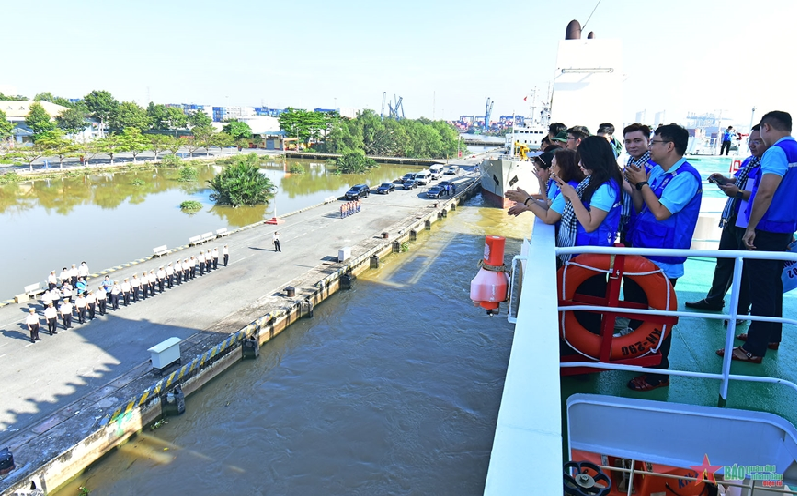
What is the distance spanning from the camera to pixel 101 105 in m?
74.6

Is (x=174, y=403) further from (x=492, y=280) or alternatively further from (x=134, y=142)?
(x=134, y=142)

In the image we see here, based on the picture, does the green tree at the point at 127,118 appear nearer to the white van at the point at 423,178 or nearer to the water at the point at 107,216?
the water at the point at 107,216

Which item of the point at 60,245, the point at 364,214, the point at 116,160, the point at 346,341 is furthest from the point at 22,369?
the point at 116,160

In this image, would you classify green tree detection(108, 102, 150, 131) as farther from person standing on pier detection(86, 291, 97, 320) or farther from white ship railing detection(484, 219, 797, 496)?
white ship railing detection(484, 219, 797, 496)

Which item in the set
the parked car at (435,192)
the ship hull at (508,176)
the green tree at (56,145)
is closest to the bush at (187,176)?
the green tree at (56,145)

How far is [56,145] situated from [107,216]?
2434 cm

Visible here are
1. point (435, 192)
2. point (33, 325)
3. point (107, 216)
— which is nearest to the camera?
point (33, 325)

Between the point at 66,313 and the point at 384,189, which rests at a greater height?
the point at 384,189

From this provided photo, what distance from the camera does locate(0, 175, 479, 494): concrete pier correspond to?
8.48 metres

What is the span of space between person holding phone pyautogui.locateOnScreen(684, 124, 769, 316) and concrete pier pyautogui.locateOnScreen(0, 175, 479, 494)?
32.4ft

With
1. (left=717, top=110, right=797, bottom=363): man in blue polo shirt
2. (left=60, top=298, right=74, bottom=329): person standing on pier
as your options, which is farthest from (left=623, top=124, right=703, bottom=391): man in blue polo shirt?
(left=60, top=298, right=74, bottom=329): person standing on pier

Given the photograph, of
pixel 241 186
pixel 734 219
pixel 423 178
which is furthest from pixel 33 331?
pixel 423 178

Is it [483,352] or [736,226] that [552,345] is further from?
[483,352]

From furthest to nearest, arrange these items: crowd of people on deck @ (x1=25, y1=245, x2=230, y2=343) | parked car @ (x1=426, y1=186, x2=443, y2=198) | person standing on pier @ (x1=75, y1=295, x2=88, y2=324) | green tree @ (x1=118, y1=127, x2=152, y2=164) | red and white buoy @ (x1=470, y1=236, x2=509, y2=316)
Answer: green tree @ (x1=118, y1=127, x2=152, y2=164) → parked car @ (x1=426, y1=186, x2=443, y2=198) → person standing on pier @ (x1=75, y1=295, x2=88, y2=324) → crowd of people on deck @ (x1=25, y1=245, x2=230, y2=343) → red and white buoy @ (x1=470, y1=236, x2=509, y2=316)
